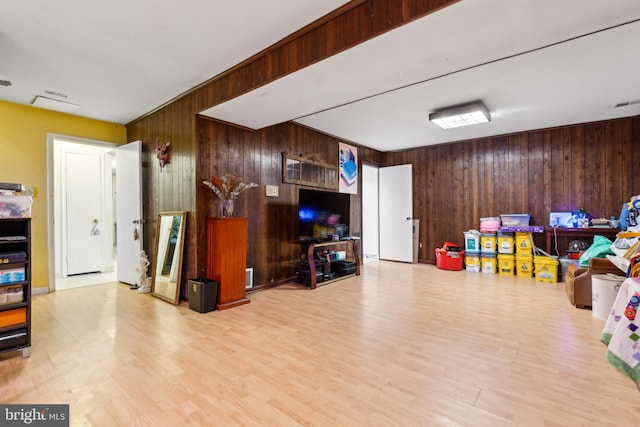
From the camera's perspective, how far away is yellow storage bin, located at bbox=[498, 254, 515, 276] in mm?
5211

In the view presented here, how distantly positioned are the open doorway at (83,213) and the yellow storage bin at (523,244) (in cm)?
702

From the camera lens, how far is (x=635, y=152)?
15.0 feet

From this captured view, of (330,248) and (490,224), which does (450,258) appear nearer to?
(490,224)

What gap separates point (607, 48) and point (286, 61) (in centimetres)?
284

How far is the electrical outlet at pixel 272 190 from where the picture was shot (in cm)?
439

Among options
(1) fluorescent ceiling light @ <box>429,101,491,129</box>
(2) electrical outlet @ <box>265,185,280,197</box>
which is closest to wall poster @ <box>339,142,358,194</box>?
(2) electrical outlet @ <box>265,185,280,197</box>

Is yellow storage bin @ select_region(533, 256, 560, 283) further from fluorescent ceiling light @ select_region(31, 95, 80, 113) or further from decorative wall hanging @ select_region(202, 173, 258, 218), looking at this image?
fluorescent ceiling light @ select_region(31, 95, 80, 113)

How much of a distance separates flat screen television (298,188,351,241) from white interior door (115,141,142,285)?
7.71ft

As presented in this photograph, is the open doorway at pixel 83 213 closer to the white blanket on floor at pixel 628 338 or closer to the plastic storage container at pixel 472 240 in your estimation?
the white blanket on floor at pixel 628 338

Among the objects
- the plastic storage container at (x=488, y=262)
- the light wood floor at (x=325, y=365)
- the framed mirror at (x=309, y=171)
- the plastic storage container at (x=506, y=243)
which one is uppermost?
the framed mirror at (x=309, y=171)

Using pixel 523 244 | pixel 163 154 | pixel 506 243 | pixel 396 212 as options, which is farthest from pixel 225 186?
pixel 523 244

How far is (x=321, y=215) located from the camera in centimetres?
468

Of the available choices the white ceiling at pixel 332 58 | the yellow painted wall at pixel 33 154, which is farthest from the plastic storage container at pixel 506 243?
the yellow painted wall at pixel 33 154

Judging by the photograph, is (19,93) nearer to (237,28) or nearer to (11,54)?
(11,54)
